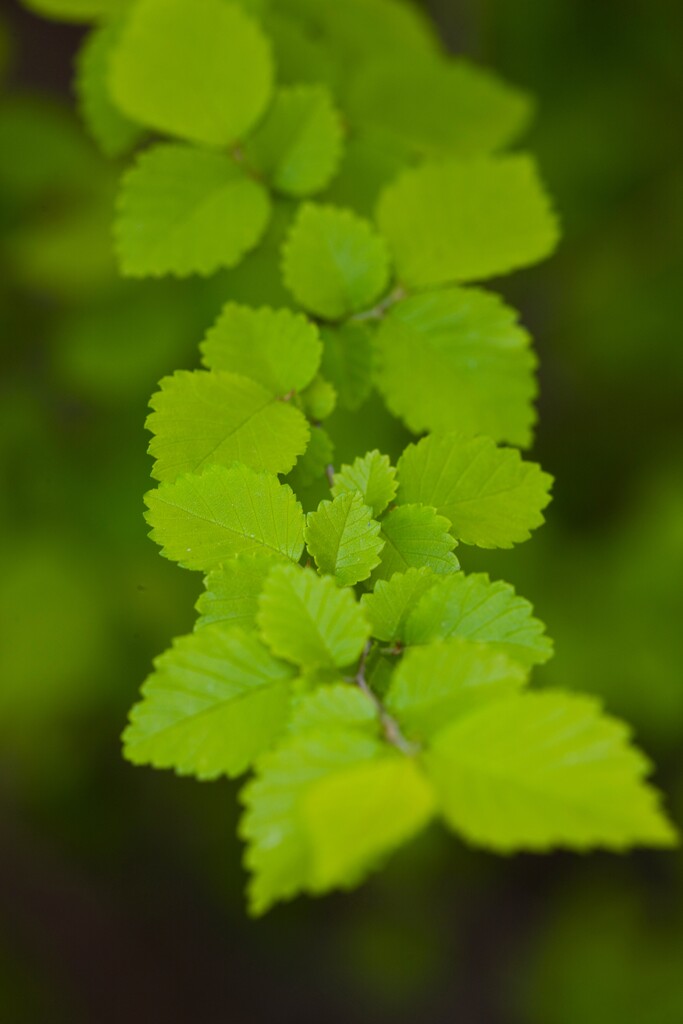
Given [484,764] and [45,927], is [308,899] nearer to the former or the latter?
[45,927]

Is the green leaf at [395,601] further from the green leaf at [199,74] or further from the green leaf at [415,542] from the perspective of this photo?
the green leaf at [199,74]

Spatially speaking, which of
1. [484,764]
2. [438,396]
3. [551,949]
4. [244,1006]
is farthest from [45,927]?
[484,764]

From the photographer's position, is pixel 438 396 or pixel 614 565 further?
pixel 614 565

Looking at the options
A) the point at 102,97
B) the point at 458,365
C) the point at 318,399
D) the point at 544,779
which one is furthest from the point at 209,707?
the point at 102,97

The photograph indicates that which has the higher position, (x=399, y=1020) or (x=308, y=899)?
(x=308, y=899)

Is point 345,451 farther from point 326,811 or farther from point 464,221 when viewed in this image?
point 326,811

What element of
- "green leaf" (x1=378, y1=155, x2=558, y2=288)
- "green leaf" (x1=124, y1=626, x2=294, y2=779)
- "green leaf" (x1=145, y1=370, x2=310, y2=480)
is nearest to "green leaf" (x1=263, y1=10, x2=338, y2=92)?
"green leaf" (x1=378, y1=155, x2=558, y2=288)
